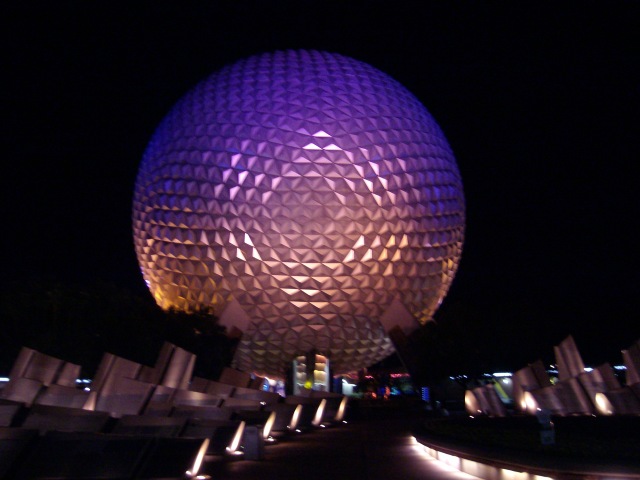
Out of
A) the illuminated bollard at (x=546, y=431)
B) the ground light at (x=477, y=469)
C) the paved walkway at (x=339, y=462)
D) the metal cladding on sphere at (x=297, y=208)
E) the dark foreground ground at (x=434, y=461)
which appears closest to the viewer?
the ground light at (x=477, y=469)

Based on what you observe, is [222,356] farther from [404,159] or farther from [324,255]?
[404,159]

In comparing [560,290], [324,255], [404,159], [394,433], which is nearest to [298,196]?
[324,255]

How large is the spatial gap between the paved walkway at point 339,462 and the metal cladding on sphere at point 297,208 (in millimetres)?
10692

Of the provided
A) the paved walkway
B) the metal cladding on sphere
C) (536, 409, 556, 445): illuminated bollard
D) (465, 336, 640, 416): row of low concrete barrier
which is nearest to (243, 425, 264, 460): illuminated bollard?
the paved walkway

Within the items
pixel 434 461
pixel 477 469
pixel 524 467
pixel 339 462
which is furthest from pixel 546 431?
pixel 339 462

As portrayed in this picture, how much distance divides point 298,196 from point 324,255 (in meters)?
2.42

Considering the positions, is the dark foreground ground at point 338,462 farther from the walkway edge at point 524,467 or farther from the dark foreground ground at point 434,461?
the walkway edge at point 524,467

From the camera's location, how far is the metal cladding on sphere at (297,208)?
29.4m

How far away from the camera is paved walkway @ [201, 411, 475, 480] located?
1168 cm

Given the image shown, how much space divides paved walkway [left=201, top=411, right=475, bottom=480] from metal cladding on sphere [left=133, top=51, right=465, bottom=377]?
10692 millimetres

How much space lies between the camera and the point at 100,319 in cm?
2802

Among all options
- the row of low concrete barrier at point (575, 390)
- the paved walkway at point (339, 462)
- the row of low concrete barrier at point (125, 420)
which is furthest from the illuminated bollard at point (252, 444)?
the row of low concrete barrier at point (575, 390)

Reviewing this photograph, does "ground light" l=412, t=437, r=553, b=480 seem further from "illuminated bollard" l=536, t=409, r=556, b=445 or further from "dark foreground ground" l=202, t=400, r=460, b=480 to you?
"illuminated bollard" l=536, t=409, r=556, b=445

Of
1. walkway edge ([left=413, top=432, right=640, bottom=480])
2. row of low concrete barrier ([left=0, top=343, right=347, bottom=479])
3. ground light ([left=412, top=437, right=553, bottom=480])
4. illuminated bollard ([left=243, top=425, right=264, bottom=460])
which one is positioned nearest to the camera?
walkway edge ([left=413, top=432, right=640, bottom=480])
